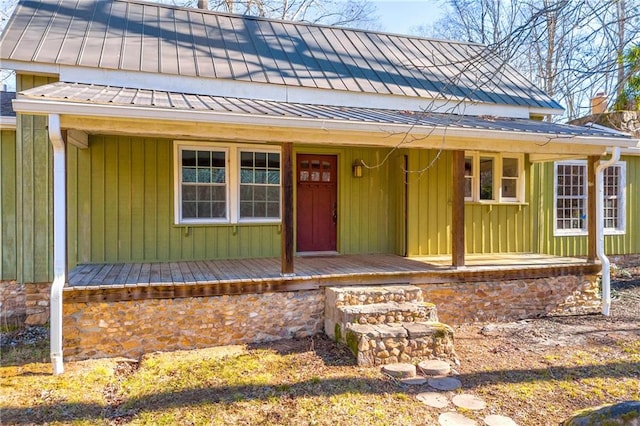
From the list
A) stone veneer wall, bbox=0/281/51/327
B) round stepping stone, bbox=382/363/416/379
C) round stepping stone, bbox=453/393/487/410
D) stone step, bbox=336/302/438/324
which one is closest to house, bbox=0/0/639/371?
stone veneer wall, bbox=0/281/51/327

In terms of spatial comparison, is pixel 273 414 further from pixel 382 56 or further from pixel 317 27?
pixel 317 27

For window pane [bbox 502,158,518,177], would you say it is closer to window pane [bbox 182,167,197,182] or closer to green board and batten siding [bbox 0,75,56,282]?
window pane [bbox 182,167,197,182]

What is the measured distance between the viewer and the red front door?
8.05 metres

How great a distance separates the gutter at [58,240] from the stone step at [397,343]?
315 cm

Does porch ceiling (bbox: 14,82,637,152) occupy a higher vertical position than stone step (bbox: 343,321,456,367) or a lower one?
higher

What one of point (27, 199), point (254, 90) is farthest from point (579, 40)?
point (27, 199)

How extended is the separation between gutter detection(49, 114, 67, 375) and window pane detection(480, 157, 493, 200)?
699 cm

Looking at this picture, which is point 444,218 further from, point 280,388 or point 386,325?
point 280,388

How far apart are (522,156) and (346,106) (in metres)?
3.78

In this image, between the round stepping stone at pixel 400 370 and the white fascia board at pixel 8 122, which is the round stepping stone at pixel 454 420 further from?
the white fascia board at pixel 8 122

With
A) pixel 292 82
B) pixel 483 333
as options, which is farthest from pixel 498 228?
pixel 292 82

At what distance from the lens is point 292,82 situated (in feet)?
24.4

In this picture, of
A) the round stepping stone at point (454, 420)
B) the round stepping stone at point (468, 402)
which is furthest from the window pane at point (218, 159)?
the round stepping stone at point (454, 420)

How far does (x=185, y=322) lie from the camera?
541 cm
